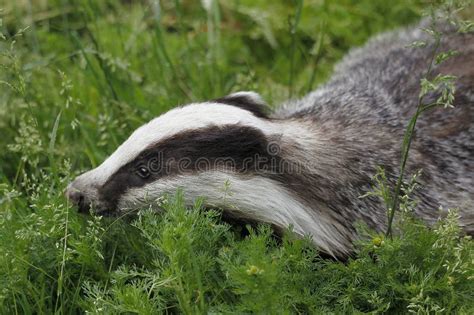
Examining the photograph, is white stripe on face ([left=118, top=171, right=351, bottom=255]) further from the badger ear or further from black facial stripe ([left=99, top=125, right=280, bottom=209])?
the badger ear

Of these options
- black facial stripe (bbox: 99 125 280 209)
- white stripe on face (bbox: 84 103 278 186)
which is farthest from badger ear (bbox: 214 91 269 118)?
black facial stripe (bbox: 99 125 280 209)

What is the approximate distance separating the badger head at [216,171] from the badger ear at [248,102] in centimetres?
15

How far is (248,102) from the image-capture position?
3.33m

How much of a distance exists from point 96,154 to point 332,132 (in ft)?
4.01

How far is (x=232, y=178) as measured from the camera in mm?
2969

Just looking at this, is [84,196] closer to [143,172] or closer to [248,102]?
[143,172]

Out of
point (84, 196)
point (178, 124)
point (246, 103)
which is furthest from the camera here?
point (246, 103)

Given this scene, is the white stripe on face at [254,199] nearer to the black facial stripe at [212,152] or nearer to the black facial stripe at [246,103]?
the black facial stripe at [212,152]

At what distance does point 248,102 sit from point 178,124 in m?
0.42

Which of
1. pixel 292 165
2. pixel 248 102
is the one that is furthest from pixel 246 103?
pixel 292 165

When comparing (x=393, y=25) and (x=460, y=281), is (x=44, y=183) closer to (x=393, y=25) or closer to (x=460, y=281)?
(x=460, y=281)

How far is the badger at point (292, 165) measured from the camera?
298cm

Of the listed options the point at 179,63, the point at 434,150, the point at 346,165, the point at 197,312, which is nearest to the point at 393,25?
the point at 179,63

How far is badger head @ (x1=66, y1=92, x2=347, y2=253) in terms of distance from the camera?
2.97m
